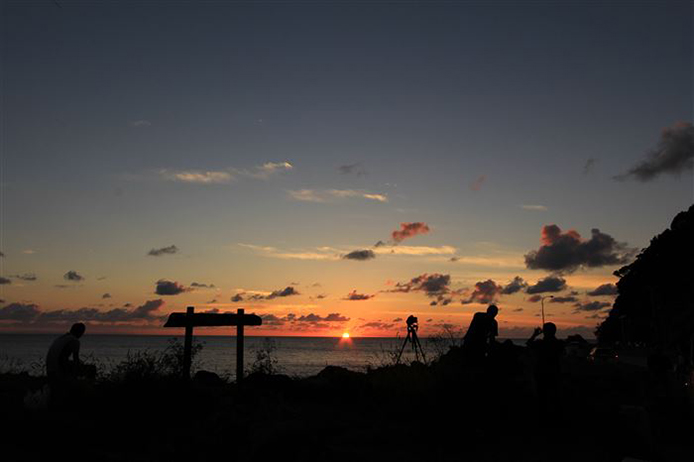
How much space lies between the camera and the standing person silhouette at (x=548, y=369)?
11164mm

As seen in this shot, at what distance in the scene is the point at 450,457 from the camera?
9.29m

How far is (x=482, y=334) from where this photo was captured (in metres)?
16.3

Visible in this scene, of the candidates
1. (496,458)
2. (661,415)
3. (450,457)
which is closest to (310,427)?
(450,457)

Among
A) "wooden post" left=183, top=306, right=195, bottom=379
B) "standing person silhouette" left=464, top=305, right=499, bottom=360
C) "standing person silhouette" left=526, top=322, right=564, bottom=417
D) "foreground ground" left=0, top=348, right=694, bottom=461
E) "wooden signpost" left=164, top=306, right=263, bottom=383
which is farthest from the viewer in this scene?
"standing person silhouette" left=464, top=305, right=499, bottom=360

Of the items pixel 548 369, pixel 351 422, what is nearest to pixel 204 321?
pixel 351 422

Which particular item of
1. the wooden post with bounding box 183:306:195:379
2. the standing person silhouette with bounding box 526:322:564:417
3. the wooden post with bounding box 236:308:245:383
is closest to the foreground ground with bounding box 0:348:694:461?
the standing person silhouette with bounding box 526:322:564:417

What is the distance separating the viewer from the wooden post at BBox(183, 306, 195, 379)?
42.7ft

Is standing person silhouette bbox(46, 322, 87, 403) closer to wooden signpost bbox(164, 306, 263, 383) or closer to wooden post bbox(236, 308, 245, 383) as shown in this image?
wooden signpost bbox(164, 306, 263, 383)

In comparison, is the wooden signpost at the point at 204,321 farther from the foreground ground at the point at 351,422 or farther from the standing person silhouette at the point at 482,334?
the standing person silhouette at the point at 482,334

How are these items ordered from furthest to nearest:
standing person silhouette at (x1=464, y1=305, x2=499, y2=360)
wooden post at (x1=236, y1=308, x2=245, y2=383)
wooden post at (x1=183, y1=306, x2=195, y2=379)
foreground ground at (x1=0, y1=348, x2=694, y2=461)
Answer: standing person silhouette at (x1=464, y1=305, x2=499, y2=360), wooden post at (x1=236, y1=308, x2=245, y2=383), wooden post at (x1=183, y1=306, x2=195, y2=379), foreground ground at (x1=0, y1=348, x2=694, y2=461)

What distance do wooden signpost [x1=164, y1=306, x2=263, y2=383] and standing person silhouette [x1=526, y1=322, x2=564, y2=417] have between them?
715cm

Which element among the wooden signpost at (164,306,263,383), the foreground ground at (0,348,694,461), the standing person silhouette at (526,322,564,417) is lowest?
the foreground ground at (0,348,694,461)

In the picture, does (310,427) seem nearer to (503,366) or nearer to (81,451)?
(81,451)

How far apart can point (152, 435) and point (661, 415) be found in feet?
36.2
